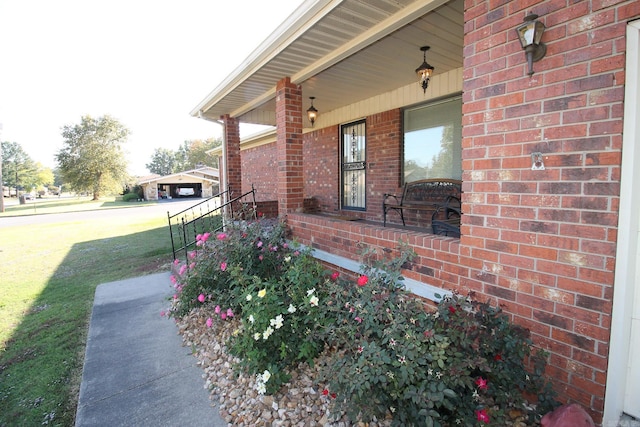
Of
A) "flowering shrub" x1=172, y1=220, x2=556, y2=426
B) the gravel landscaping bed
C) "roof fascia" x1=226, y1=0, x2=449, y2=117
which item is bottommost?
the gravel landscaping bed

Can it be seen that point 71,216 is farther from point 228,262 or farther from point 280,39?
point 280,39

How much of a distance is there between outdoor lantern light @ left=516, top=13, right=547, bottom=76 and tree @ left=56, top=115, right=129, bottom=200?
145ft

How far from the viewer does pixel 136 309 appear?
4336 millimetres

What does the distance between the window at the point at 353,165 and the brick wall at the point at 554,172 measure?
4.31 m

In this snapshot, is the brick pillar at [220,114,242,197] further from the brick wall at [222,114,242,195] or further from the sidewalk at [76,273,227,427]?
the sidewalk at [76,273,227,427]

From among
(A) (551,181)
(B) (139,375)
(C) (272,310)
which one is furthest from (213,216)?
(A) (551,181)

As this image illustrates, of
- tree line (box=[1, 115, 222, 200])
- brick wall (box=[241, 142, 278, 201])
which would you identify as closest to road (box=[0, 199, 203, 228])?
brick wall (box=[241, 142, 278, 201])

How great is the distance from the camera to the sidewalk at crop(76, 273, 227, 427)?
7.50 feet

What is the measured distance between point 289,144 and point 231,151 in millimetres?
3016

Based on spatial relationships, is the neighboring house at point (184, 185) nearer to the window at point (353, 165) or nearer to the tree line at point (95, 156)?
the tree line at point (95, 156)

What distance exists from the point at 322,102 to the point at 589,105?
5409 mm

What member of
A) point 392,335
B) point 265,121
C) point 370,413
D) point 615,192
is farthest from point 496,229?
point 265,121

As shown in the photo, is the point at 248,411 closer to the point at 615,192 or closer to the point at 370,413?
the point at 370,413

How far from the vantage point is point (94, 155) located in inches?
1437
